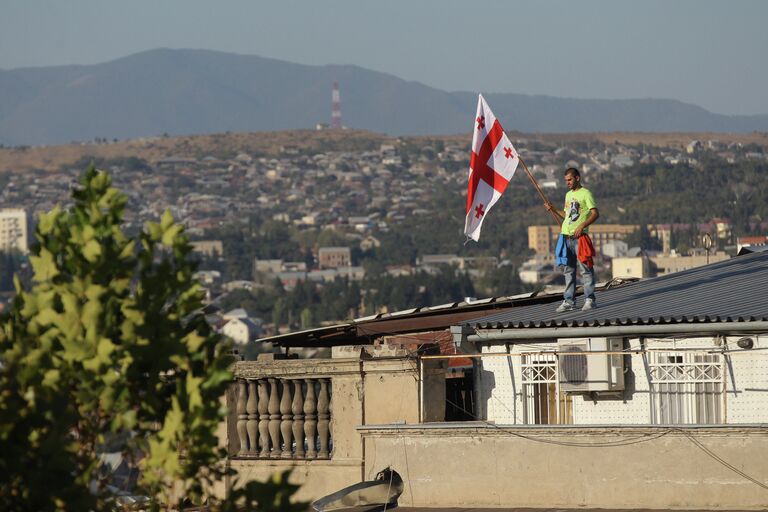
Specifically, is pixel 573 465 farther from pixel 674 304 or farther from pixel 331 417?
pixel 674 304

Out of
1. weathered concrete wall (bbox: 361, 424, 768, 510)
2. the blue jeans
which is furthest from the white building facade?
the blue jeans

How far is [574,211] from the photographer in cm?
1752

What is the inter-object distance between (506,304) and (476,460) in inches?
262

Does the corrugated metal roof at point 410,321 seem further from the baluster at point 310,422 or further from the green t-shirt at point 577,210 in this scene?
the baluster at point 310,422

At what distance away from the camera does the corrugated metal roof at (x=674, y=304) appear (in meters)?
15.6

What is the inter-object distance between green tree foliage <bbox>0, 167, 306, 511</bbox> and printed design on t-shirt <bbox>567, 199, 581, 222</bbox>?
26.6 ft

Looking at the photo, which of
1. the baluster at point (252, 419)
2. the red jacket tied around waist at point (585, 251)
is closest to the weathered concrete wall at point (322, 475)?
the baluster at point (252, 419)

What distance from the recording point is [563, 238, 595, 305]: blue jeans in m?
17.2

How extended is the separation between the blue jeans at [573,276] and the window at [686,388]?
161cm

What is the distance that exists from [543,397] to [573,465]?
1.77m

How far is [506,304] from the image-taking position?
21547 millimetres

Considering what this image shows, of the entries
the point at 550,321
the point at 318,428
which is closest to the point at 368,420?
the point at 318,428

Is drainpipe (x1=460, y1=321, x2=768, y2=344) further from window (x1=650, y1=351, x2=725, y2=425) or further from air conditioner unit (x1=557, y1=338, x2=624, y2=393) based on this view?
window (x1=650, y1=351, x2=725, y2=425)

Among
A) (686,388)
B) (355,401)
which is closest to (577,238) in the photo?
(686,388)
